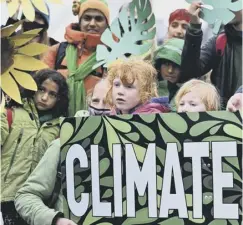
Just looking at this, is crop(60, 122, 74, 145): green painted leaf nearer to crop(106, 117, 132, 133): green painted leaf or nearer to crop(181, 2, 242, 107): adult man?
crop(106, 117, 132, 133): green painted leaf

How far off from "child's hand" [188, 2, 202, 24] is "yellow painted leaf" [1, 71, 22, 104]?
0.57m

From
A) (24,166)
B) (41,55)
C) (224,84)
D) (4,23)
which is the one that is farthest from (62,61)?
A: (224,84)

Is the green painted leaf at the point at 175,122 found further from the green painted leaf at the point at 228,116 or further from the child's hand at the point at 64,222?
the child's hand at the point at 64,222

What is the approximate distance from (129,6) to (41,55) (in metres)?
0.32

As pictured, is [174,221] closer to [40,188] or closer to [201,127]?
[201,127]

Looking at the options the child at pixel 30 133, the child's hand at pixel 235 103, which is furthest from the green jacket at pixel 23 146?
the child's hand at pixel 235 103

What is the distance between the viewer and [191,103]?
68.4 inches

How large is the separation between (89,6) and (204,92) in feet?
1.53

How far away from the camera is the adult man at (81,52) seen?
1938 mm

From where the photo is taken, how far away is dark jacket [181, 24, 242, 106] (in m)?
1.78

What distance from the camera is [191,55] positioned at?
5.91 ft

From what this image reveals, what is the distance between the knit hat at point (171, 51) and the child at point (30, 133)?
0.30 m

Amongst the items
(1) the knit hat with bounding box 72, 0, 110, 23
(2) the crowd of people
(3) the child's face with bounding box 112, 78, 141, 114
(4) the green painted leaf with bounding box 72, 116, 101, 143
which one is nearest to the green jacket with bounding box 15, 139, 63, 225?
A: (2) the crowd of people

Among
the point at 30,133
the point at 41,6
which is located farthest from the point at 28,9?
the point at 30,133
